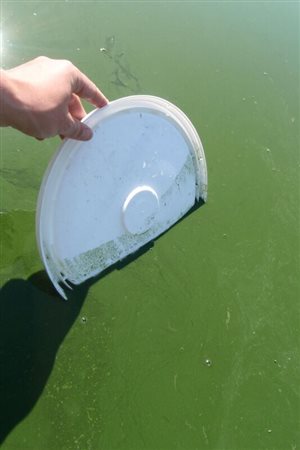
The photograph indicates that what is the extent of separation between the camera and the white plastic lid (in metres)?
1.29

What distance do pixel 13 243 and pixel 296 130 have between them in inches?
53.4

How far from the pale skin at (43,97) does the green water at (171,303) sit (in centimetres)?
57

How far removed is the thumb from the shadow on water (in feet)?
1.72

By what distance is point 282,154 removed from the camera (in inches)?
78.5

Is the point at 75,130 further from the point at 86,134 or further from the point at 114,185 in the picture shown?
the point at 114,185

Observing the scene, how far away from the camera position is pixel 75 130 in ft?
3.84

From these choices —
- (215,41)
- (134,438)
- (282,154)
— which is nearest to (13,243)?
(134,438)

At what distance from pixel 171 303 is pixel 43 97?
0.83 m

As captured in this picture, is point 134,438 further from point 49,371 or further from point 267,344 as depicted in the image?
point 267,344

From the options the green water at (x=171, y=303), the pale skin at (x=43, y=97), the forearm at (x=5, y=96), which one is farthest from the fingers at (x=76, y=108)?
the green water at (x=171, y=303)

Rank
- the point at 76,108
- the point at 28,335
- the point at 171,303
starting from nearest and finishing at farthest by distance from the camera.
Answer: the point at 76,108
the point at 28,335
the point at 171,303

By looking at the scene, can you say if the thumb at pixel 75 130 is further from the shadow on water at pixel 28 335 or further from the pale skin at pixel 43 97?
the shadow on water at pixel 28 335

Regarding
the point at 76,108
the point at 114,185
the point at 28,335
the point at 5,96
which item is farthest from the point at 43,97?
the point at 28,335

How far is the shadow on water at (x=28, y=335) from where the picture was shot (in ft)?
4.40
